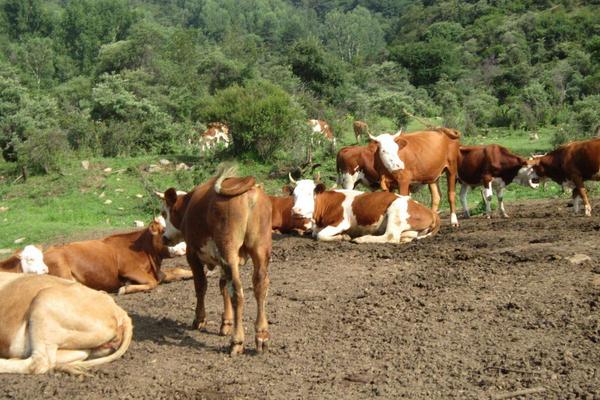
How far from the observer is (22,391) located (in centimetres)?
593

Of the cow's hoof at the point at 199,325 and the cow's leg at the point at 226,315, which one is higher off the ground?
the cow's leg at the point at 226,315

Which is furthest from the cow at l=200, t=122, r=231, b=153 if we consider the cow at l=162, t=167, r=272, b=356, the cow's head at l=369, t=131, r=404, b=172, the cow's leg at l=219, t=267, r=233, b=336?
the cow at l=162, t=167, r=272, b=356

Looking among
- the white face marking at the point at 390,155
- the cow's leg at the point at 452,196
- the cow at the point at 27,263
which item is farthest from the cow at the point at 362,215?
the cow at the point at 27,263

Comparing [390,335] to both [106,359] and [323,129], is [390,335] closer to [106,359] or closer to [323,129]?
[106,359]

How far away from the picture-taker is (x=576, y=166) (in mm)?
13969

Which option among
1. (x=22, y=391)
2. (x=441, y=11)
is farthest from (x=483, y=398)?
(x=441, y=11)

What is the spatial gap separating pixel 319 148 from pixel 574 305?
54.0 feet

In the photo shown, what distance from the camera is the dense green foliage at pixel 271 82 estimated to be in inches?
955

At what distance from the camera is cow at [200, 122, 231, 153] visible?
81.4 ft

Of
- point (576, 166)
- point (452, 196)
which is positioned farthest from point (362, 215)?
point (576, 166)

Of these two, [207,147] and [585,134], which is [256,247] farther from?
[585,134]

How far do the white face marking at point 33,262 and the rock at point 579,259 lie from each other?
6.07 meters

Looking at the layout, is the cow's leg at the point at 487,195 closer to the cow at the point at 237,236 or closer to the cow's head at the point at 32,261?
the cow's head at the point at 32,261

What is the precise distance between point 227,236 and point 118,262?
12.7 ft
